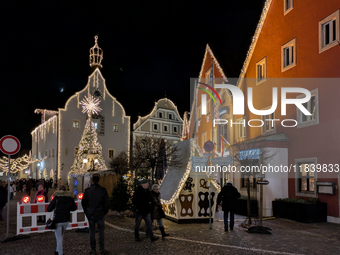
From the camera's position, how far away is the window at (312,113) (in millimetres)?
15462

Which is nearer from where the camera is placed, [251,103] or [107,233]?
[107,233]

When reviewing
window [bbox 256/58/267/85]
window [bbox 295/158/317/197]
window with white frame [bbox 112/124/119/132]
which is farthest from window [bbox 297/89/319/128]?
window with white frame [bbox 112/124/119/132]

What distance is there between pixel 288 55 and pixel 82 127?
32951mm

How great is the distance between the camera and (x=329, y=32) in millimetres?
15094

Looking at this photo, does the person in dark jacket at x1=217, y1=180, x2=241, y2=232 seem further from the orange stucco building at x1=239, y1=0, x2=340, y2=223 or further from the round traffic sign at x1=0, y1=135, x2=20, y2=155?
the round traffic sign at x1=0, y1=135, x2=20, y2=155

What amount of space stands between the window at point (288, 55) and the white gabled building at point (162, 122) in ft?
106

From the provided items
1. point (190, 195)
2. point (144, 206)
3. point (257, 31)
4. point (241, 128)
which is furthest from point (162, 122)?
point (144, 206)

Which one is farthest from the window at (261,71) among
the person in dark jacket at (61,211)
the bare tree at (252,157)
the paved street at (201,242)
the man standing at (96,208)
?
the person in dark jacket at (61,211)

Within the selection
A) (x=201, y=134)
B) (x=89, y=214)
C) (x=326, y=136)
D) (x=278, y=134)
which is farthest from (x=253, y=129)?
(x=89, y=214)

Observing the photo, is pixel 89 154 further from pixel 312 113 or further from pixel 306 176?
pixel 312 113

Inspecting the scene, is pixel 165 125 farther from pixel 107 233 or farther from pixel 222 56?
pixel 107 233

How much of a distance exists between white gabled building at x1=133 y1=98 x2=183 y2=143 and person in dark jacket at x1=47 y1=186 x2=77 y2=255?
41.3m

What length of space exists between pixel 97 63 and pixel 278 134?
116ft

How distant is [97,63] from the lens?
48.1 m
